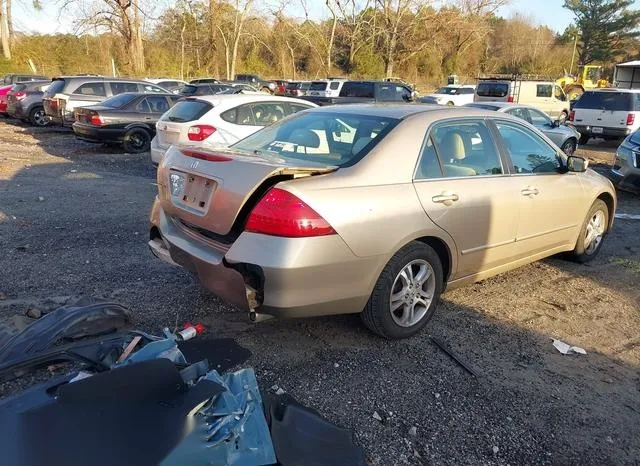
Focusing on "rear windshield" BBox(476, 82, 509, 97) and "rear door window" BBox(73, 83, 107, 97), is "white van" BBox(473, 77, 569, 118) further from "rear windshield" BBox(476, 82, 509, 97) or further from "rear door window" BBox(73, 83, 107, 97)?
"rear door window" BBox(73, 83, 107, 97)

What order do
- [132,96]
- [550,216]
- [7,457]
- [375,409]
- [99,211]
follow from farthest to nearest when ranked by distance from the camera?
[132,96] < [99,211] < [550,216] < [375,409] < [7,457]

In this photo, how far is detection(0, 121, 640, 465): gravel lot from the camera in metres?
2.80

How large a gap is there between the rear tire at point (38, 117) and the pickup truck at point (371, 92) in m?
8.78

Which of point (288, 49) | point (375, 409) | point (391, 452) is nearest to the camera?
point (391, 452)

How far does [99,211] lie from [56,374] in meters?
4.19

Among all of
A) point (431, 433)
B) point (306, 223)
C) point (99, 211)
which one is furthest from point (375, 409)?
point (99, 211)

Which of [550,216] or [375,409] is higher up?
[550,216]

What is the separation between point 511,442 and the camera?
9.02 ft

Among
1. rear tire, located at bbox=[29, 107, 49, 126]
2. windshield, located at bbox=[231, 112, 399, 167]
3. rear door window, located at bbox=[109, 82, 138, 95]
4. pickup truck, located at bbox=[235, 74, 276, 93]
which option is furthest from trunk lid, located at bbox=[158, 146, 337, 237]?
pickup truck, located at bbox=[235, 74, 276, 93]

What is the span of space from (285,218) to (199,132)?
6450mm

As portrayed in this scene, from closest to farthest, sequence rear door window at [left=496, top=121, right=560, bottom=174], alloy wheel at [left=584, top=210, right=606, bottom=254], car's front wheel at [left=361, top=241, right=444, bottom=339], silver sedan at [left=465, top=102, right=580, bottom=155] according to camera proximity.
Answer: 1. car's front wheel at [left=361, top=241, right=444, bottom=339]
2. rear door window at [left=496, top=121, right=560, bottom=174]
3. alloy wheel at [left=584, top=210, right=606, bottom=254]
4. silver sedan at [left=465, top=102, right=580, bottom=155]

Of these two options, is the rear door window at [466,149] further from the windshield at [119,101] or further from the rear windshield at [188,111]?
the windshield at [119,101]

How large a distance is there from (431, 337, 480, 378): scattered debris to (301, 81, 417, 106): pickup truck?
14.5 metres

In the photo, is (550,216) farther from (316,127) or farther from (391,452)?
(391,452)
